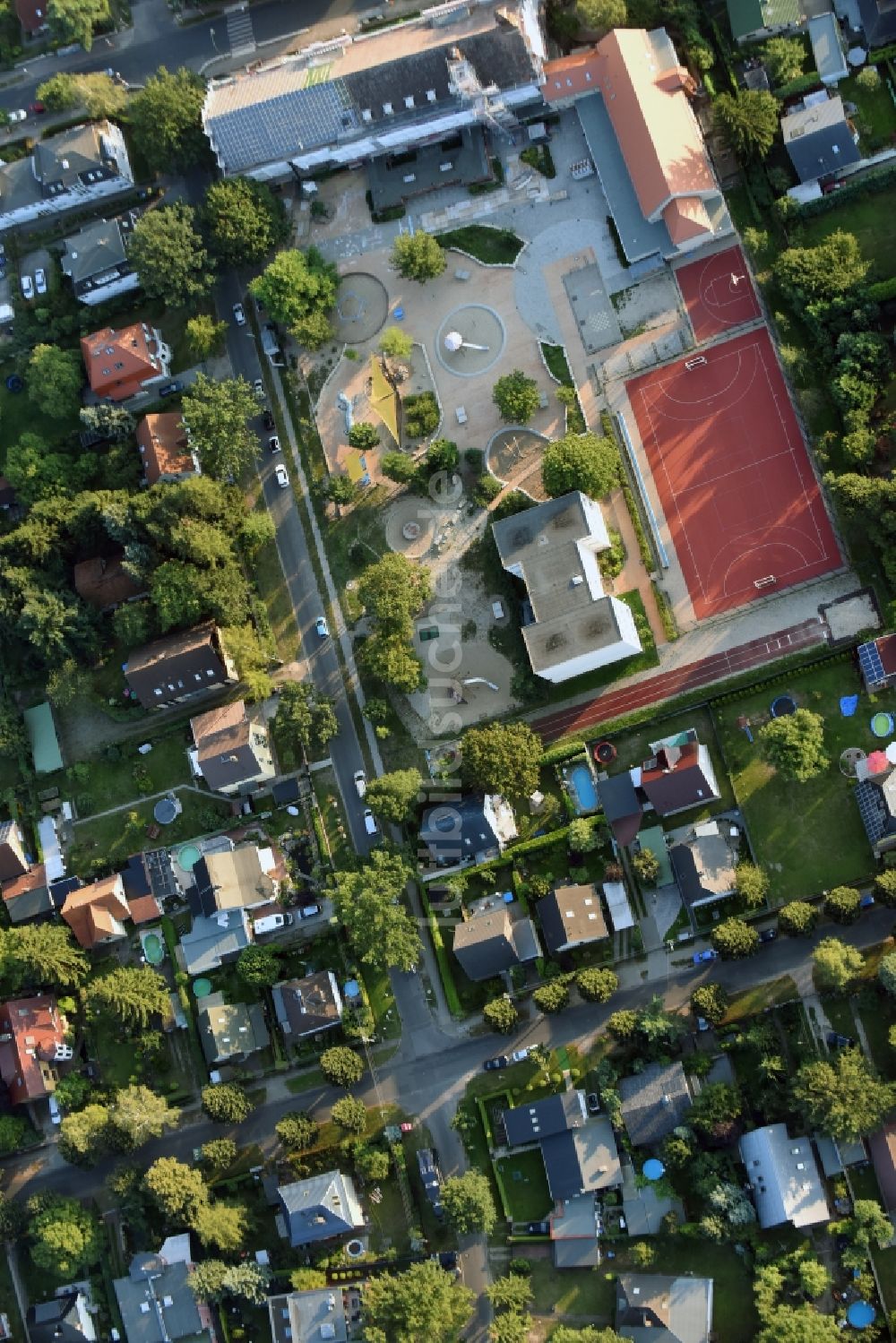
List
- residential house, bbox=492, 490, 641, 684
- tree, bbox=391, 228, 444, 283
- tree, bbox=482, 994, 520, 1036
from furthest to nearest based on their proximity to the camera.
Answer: tree, bbox=391, 228, 444, 283, tree, bbox=482, 994, 520, 1036, residential house, bbox=492, 490, 641, 684

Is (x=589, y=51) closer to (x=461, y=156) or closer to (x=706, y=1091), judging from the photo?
(x=461, y=156)

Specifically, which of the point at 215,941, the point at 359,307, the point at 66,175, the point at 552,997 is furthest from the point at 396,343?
the point at 552,997

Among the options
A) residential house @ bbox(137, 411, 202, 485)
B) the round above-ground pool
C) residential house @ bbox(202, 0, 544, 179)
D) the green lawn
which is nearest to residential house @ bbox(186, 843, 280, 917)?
the round above-ground pool

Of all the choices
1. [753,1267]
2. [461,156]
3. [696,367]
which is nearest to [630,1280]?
[753,1267]

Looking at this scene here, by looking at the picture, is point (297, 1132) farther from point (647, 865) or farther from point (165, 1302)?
point (647, 865)

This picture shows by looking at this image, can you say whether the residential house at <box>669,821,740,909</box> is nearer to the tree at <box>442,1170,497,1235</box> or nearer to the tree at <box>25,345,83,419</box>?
the tree at <box>442,1170,497,1235</box>

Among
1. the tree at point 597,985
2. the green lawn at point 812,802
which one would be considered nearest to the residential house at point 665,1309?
the tree at point 597,985
